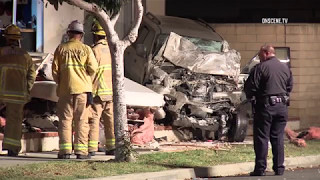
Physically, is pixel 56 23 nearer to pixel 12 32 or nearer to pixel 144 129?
pixel 144 129

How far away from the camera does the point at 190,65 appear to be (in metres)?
17.6

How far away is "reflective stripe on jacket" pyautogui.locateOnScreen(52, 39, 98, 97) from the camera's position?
13469mm

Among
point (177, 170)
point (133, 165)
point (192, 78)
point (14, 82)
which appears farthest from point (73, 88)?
point (192, 78)

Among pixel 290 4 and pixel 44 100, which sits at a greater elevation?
pixel 290 4

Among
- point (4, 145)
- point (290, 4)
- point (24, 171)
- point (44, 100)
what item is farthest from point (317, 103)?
point (24, 171)

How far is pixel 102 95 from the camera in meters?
14.1

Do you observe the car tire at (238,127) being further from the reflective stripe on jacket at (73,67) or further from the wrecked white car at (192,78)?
the reflective stripe on jacket at (73,67)

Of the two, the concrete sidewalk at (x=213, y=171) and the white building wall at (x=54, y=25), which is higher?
the white building wall at (x=54, y=25)

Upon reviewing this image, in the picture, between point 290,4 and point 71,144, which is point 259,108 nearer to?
point 71,144

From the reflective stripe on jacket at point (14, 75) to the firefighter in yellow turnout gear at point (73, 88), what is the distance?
0.49 metres

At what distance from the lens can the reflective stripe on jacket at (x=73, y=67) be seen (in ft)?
44.2

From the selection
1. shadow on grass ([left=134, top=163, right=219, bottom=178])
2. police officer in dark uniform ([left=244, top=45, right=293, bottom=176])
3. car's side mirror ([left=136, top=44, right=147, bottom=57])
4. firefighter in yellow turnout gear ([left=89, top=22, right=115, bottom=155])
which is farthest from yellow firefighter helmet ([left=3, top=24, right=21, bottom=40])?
car's side mirror ([left=136, top=44, right=147, bottom=57])

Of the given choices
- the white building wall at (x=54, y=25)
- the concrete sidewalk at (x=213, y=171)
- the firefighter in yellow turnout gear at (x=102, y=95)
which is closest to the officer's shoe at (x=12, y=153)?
the firefighter in yellow turnout gear at (x=102, y=95)

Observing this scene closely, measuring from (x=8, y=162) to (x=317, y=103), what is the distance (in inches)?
398
